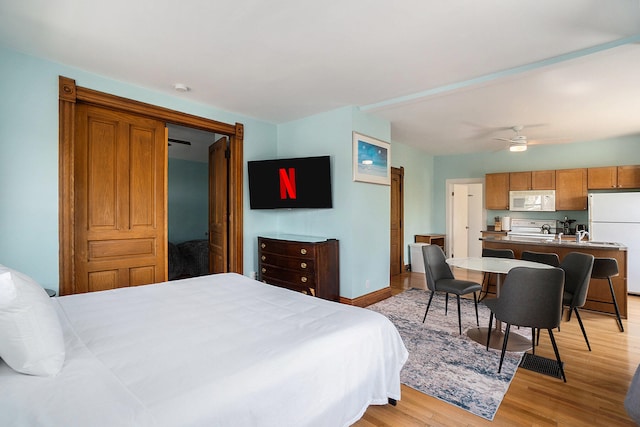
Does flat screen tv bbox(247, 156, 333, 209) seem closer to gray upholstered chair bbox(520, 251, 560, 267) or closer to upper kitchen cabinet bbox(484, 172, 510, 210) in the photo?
gray upholstered chair bbox(520, 251, 560, 267)

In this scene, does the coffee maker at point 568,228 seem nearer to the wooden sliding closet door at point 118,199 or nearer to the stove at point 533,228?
the stove at point 533,228

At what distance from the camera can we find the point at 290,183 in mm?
4109

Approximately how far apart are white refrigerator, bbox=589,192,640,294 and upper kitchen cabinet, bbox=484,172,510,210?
1331 millimetres

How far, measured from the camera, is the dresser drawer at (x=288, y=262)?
3742mm

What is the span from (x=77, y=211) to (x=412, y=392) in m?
3.33

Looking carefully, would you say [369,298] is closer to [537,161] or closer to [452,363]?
[452,363]

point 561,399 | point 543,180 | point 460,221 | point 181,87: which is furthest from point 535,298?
point 460,221

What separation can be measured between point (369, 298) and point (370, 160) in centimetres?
186

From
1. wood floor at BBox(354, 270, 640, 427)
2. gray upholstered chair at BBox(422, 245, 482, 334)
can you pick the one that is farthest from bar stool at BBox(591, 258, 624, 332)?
gray upholstered chair at BBox(422, 245, 482, 334)

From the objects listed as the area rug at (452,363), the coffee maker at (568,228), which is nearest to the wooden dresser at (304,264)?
the area rug at (452,363)

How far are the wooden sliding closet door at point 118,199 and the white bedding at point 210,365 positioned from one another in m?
1.18

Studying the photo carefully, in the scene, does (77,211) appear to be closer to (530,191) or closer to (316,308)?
(316,308)

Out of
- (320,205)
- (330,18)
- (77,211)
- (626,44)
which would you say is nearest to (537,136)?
(626,44)

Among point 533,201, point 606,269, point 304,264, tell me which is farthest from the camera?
point 533,201
